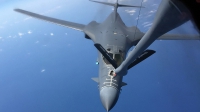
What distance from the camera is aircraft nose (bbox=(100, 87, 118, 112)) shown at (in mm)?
8789

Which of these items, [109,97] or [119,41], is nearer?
[109,97]

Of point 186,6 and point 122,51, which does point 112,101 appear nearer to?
point 122,51

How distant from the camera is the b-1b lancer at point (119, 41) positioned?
2062mm

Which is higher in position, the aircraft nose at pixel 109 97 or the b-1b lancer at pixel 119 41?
the b-1b lancer at pixel 119 41

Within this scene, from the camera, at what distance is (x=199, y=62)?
9.42 ft

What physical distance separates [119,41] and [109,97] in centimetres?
378

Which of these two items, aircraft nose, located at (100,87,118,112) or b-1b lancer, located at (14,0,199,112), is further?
aircraft nose, located at (100,87,118,112)

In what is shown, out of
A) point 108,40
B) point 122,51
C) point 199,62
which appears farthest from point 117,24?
point 199,62

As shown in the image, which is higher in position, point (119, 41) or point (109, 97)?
point (119, 41)

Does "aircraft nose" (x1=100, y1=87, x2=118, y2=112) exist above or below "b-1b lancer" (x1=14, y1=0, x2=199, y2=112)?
below

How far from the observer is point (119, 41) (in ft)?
36.0

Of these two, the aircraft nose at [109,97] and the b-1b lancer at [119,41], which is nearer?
the b-1b lancer at [119,41]

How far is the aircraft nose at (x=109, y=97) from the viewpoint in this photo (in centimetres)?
879

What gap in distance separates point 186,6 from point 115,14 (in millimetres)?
12417
